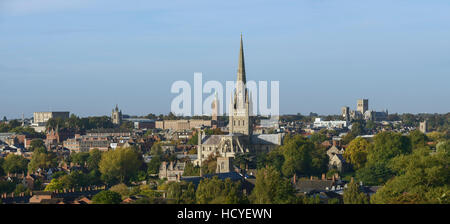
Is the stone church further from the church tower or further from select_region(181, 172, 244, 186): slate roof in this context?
select_region(181, 172, 244, 186): slate roof

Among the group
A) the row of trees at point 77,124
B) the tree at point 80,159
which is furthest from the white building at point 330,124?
the tree at point 80,159

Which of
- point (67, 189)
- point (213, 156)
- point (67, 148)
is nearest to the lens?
point (67, 189)

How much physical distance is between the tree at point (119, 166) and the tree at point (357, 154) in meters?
19.7

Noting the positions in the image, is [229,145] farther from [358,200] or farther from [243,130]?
[358,200]

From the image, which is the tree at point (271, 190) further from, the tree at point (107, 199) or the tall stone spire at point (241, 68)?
the tall stone spire at point (241, 68)

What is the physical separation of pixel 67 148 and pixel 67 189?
204ft

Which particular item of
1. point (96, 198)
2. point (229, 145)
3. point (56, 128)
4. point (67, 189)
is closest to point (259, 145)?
point (229, 145)

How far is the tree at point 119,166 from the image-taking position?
74812 millimetres

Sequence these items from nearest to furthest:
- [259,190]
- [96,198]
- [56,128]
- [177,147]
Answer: [259,190], [96,198], [177,147], [56,128]

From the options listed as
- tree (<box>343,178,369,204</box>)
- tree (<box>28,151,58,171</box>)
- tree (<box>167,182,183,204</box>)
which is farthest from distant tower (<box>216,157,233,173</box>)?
tree (<box>343,178,369,204</box>)

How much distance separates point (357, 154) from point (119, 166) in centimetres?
2180

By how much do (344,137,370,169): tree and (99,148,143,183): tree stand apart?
19656mm
